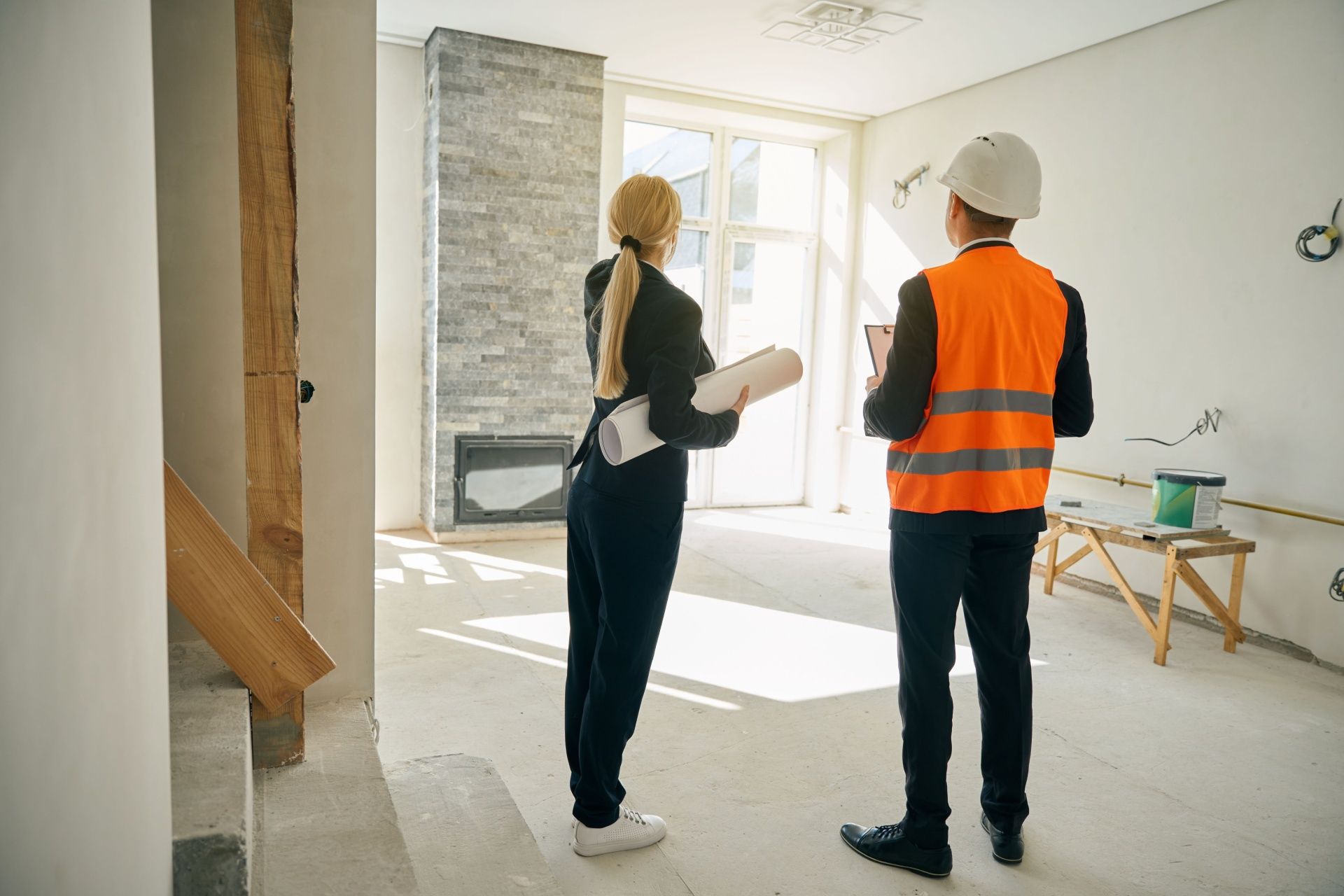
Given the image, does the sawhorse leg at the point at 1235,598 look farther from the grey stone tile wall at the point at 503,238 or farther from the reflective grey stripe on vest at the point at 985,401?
the grey stone tile wall at the point at 503,238

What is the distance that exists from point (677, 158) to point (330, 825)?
585 cm

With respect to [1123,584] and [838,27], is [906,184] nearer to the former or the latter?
[838,27]

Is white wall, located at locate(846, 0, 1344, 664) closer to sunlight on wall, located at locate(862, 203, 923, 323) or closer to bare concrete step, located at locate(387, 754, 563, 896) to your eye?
sunlight on wall, located at locate(862, 203, 923, 323)

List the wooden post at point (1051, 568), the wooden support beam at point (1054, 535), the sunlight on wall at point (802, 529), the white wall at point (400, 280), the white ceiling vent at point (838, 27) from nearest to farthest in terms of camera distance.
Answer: the wooden support beam at point (1054, 535)
the white ceiling vent at point (838, 27)
the wooden post at point (1051, 568)
the white wall at point (400, 280)
the sunlight on wall at point (802, 529)

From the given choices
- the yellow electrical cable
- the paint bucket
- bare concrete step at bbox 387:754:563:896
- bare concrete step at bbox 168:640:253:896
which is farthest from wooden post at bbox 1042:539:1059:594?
bare concrete step at bbox 168:640:253:896

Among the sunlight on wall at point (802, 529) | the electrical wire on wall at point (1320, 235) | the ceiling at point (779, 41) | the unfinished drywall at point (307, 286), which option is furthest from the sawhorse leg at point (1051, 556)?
the unfinished drywall at point (307, 286)

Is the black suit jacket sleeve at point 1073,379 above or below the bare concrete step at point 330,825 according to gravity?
above

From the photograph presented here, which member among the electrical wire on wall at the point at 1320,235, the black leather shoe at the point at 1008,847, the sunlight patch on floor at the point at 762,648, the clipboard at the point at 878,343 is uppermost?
the electrical wire on wall at the point at 1320,235

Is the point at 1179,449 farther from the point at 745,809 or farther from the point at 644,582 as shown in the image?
the point at 644,582

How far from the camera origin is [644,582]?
200cm

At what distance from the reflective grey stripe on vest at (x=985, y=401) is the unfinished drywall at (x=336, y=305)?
129cm

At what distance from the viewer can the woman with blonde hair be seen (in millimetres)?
1951

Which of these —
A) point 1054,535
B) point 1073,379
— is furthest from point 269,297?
point 1054,535

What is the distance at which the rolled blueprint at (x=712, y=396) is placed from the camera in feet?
6.31
